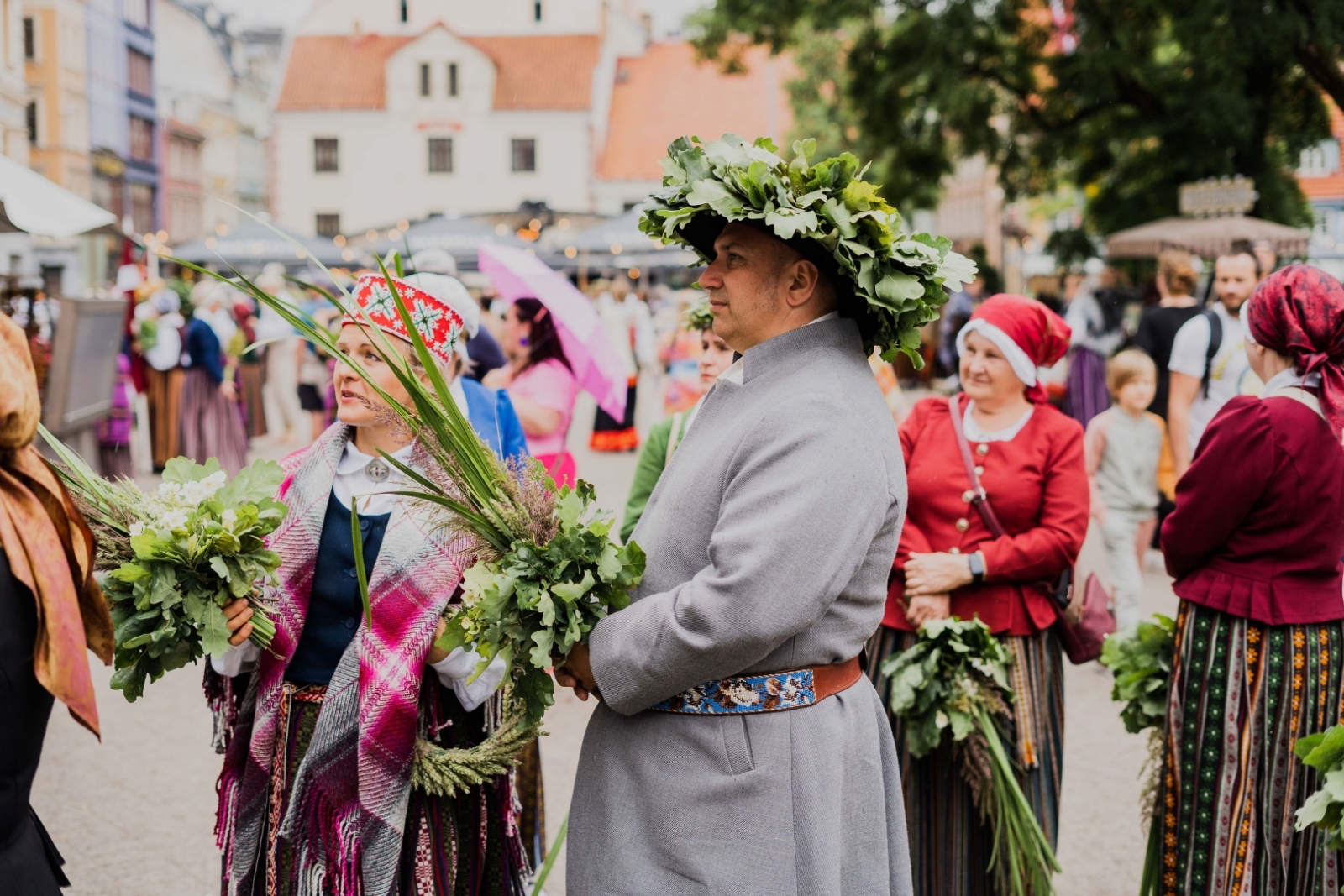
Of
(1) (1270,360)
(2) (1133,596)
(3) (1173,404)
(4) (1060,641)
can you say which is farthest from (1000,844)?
(3) (1173,404)

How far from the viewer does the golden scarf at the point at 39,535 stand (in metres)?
2.01

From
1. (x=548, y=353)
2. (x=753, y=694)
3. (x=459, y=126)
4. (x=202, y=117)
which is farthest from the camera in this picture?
(x=202, y=117)

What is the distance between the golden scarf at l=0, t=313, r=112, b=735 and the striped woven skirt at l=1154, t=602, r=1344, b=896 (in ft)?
9.09

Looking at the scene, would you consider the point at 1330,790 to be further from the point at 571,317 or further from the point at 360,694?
the point at 571,317

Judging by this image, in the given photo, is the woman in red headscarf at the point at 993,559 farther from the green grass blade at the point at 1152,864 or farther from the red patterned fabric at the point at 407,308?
the red patterned fabric at the point at 407,308

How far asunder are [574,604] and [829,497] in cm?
51

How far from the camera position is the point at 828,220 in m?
2.44

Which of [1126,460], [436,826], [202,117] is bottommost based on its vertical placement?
[436,826]

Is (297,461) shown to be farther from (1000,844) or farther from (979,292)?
(979,292)

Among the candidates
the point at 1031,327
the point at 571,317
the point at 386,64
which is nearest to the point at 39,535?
the point at 1031,327

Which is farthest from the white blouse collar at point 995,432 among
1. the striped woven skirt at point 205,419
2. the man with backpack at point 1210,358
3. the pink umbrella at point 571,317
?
the striped woven skirt at point 205,419

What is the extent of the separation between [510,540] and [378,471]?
2.09 feet

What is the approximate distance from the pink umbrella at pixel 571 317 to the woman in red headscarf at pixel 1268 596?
7.17 ft

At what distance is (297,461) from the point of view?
324 centimetres
